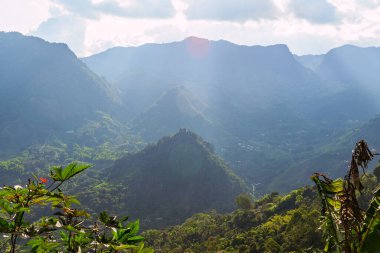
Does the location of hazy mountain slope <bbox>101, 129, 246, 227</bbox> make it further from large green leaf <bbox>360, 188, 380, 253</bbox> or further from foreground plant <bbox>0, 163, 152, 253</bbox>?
large green leaf <bbox>360, 188, 380, 253</bbox>

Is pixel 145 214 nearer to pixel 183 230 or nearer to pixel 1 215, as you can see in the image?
pixel 183 230

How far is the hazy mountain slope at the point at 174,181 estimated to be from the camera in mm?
151375

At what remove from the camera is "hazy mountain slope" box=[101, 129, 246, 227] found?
151375mm

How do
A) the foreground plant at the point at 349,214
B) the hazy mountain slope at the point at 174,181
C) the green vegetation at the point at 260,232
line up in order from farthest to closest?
1. the hazy mountain slope at the point at 174,181
2. the green vegetation at the point at 260,232
3. the foreground plant at the point at 349,214

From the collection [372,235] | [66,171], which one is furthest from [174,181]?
[66,171]

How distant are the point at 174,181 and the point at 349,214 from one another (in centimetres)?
17333

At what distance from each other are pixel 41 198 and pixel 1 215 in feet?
1.10

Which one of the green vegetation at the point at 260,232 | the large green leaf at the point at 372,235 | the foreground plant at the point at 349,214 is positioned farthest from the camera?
the green vegetation at the point at 260,232

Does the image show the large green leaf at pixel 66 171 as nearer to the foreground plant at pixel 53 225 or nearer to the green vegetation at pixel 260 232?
the foreground plant at pixel 53 225

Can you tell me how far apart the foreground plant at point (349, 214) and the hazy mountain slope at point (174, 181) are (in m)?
131

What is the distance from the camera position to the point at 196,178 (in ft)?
584

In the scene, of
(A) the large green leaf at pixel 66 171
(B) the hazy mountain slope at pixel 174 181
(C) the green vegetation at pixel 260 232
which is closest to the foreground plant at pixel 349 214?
(A) the large green leaf at pixel 66 171

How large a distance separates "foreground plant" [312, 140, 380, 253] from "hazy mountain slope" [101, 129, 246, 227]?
131 m

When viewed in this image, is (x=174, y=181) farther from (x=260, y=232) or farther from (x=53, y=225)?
(x=53, y=225)
